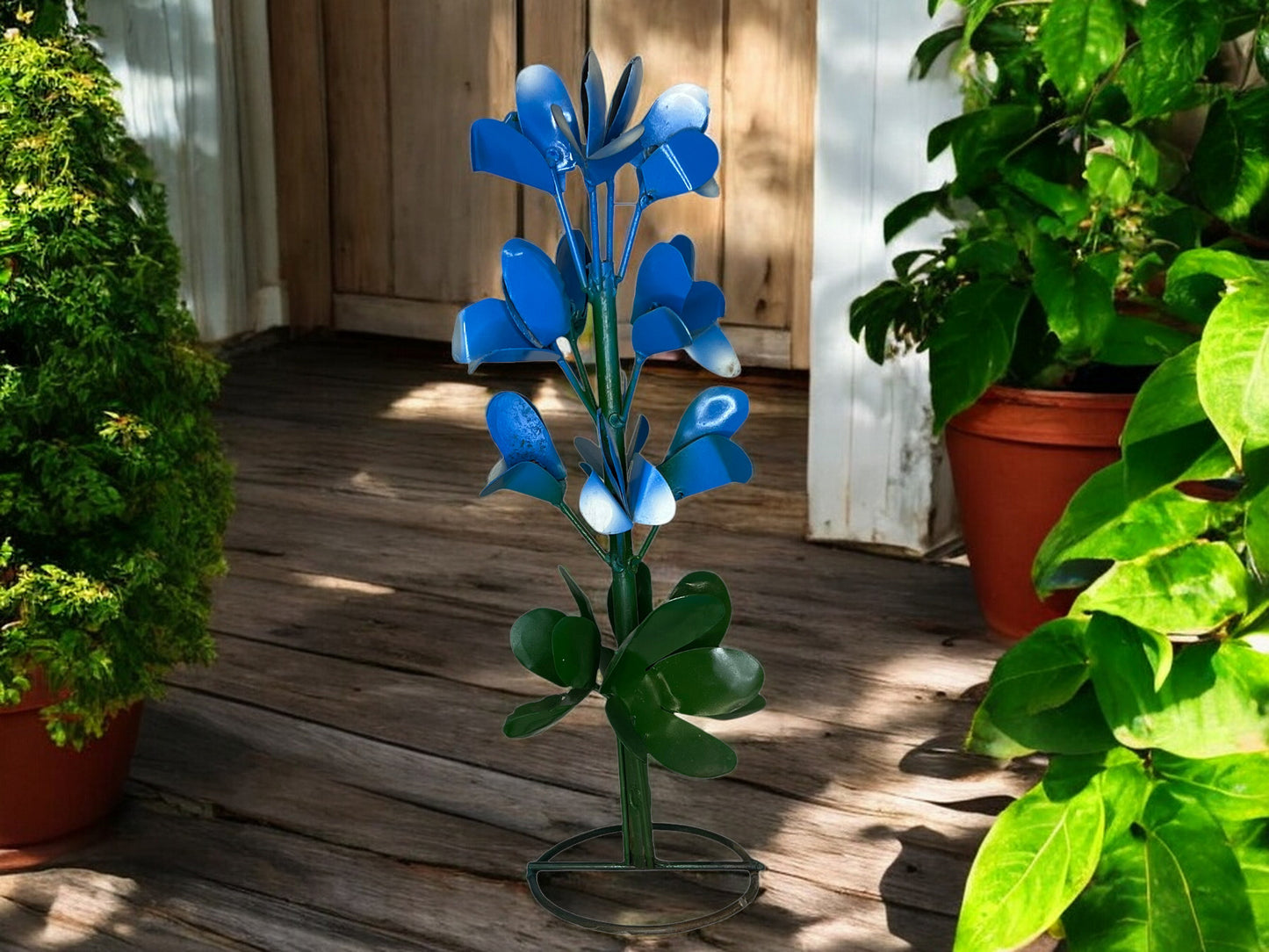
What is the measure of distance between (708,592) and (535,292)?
40 centimetres

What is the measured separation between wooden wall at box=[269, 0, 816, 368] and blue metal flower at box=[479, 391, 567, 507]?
286cm

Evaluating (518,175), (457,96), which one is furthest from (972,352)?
(457,96)

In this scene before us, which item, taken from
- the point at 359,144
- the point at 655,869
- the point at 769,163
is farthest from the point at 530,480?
the point at 359,144

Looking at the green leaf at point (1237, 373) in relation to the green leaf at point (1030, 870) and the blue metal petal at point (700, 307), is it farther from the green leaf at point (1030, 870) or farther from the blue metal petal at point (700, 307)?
the blue metal petal at point (700, 307)

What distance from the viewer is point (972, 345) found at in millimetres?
2273

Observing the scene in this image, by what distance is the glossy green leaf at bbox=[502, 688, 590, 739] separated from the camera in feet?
5.36

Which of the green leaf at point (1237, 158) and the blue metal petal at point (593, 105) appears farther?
the green leaf at point (1237, 158)

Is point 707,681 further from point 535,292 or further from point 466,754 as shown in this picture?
point 466,754

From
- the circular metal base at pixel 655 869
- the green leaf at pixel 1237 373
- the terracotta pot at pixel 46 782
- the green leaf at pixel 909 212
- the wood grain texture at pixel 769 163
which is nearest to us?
the green leaf at pixel 1237 373

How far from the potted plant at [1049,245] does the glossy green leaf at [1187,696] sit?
0.74m

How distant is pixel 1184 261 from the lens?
1521mm

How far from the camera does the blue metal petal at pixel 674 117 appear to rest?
1.56 metres

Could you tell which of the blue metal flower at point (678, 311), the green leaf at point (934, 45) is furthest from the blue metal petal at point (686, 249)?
the green leaf at point (934, 45)

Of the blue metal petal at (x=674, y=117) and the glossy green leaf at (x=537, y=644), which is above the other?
the blue metal petal at (x=674, y=117)
